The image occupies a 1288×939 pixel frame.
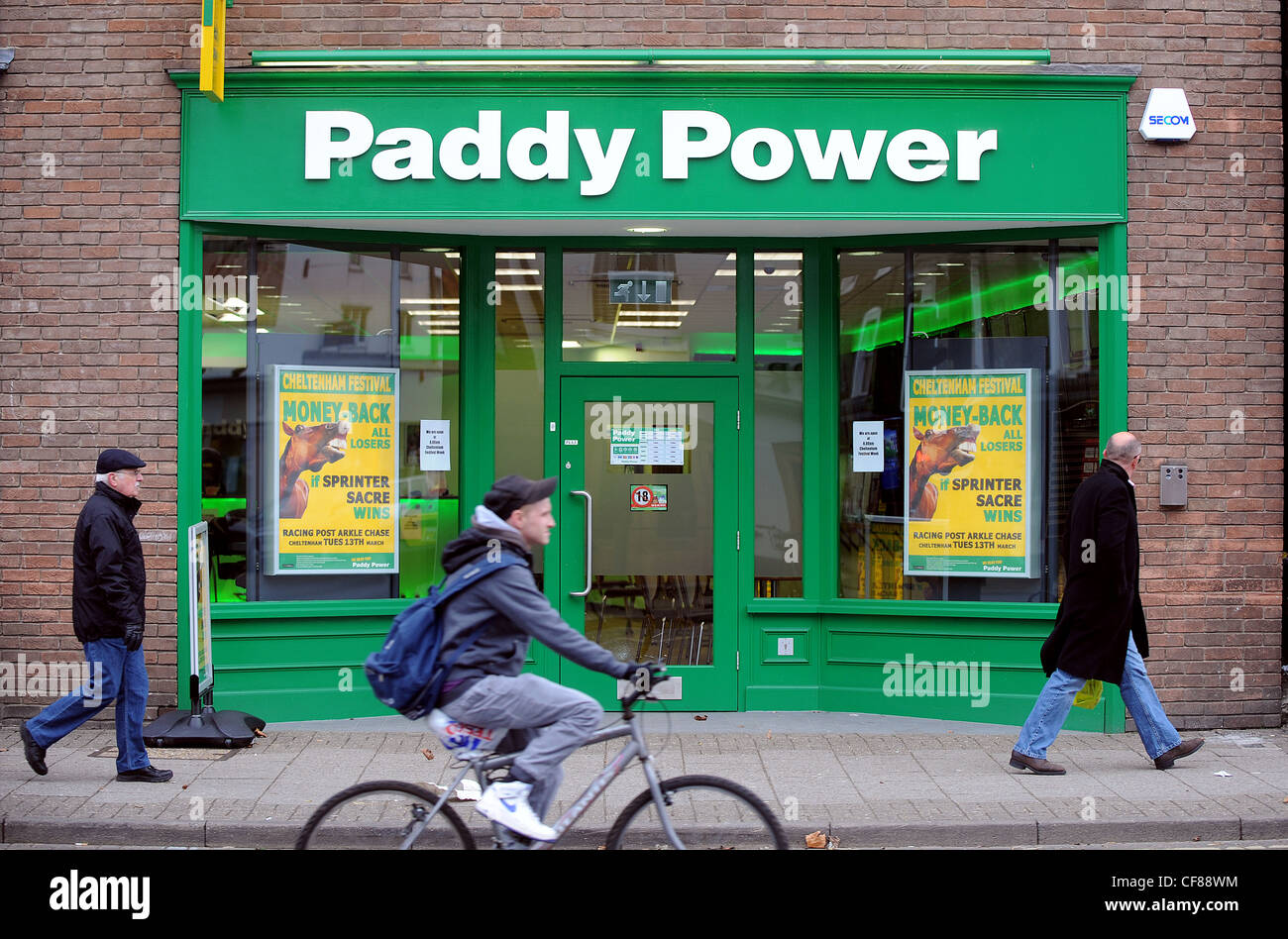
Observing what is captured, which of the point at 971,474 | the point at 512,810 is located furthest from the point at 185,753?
the point at 971,474

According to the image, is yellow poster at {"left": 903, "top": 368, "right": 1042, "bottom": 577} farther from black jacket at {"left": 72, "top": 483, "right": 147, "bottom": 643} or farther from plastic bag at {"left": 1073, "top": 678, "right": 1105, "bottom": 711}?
black jacket at {"left": 72, "top": 483, "right": 147, "bottom": 643}

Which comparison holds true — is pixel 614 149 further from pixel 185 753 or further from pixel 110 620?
pixel 185 753

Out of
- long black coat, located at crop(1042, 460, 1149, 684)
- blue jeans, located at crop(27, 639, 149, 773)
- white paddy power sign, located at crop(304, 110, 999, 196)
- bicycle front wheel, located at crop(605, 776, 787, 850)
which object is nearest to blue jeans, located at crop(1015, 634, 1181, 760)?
long black coat, located at crop(1042, 460, 1149, 684)

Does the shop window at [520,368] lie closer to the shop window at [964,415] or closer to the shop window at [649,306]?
the shop window at [649,306]

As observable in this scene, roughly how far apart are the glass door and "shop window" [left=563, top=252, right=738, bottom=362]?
231mm

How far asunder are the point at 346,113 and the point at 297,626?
3.58 metres

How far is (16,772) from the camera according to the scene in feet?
23.9

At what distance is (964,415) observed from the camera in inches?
353

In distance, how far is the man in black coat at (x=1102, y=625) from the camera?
708cm

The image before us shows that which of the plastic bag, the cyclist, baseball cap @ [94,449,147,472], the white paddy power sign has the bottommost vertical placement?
the plastic bag

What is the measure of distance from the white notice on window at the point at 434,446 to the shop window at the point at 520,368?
1.25 feet

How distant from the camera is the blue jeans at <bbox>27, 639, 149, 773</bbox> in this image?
22.6 feet

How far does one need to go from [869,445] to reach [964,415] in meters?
0.71

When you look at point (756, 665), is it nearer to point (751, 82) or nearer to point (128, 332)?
point (751, 82)
